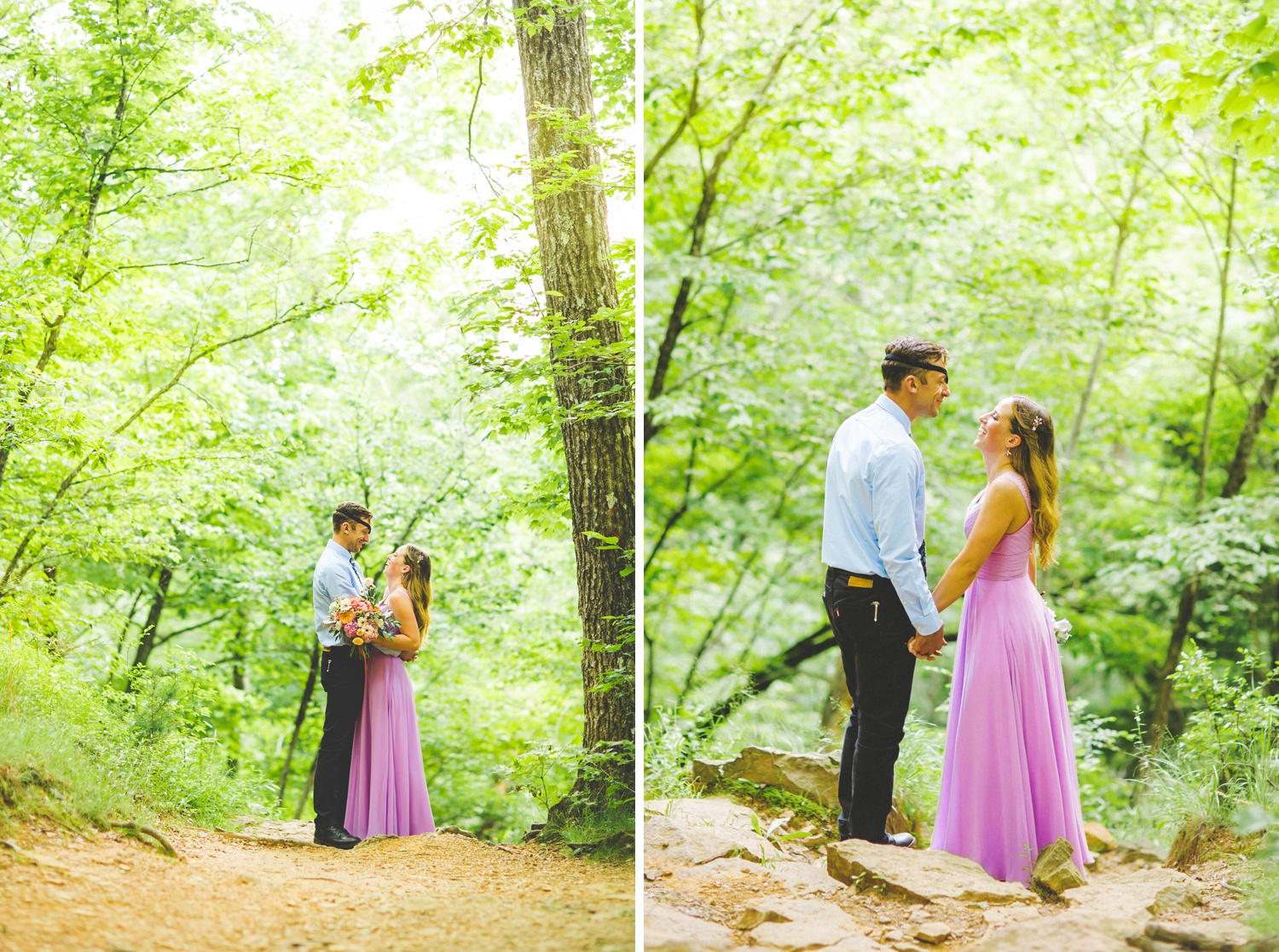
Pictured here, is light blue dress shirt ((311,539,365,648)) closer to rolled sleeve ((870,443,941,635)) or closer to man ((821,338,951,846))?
man ((821,338,951,846))

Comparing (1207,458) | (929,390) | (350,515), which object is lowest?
(350,515)

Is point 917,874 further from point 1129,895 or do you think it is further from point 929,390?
point 929,390

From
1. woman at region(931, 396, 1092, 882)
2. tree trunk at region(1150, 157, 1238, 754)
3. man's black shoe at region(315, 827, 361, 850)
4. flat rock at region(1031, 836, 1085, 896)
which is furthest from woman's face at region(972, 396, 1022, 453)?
tree trunk at region(1150, 157, 1238, 754)

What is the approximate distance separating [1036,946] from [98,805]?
2741 mm

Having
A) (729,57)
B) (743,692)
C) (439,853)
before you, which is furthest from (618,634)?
(729,57)

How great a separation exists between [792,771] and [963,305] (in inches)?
190

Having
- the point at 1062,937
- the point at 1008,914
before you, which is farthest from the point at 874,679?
the point at 1062,937

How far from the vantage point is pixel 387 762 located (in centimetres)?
433

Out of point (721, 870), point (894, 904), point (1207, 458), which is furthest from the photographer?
point (1207, 458)

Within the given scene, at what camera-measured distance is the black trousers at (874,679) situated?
3.10 metres

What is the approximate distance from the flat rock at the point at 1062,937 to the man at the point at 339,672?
108 inches

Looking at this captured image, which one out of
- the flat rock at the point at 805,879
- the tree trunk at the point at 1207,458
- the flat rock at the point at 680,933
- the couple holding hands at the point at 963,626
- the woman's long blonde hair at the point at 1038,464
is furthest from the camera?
the tree trunk at the point at 1207,458

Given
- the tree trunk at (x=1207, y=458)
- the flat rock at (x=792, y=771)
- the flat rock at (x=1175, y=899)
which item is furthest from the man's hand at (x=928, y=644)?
the tree trunk at (x=1207, y=458)

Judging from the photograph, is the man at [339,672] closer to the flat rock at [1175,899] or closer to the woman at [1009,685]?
the woman at [1009,685]
